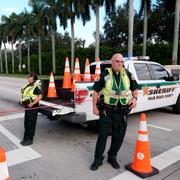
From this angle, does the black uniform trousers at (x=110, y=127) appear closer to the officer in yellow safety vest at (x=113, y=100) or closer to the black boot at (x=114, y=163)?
the officer in yellow safety vest at (x=113, y=100)

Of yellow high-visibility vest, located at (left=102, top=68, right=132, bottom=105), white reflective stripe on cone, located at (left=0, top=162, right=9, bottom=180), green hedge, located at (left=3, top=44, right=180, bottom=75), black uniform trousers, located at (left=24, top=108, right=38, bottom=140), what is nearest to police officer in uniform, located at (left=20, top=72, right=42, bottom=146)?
black uniform trousers, located at (left=24, top=108, right=38, bottom=140)

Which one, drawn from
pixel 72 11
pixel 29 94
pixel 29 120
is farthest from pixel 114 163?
pixel 72 11

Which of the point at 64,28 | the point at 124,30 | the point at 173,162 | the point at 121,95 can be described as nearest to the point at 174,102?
the point at 173,162

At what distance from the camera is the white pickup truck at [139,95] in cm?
508

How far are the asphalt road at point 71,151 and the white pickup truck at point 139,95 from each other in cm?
53

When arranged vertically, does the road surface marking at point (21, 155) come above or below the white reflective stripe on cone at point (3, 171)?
below

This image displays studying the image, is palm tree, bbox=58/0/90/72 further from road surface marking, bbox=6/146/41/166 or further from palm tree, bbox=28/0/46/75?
road surface marking, bbox=6/146/41/166

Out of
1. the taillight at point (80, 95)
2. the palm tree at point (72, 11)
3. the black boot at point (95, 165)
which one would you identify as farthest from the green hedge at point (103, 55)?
the black boot at point (95, 165)

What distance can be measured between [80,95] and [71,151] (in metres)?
1.16

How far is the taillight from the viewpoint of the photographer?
5.00 meters

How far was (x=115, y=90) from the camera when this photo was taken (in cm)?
366

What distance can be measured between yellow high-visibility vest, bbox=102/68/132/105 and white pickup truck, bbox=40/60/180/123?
138 cm

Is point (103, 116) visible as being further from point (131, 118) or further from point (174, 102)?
point (174, 102)

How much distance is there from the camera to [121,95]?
3.69 m
